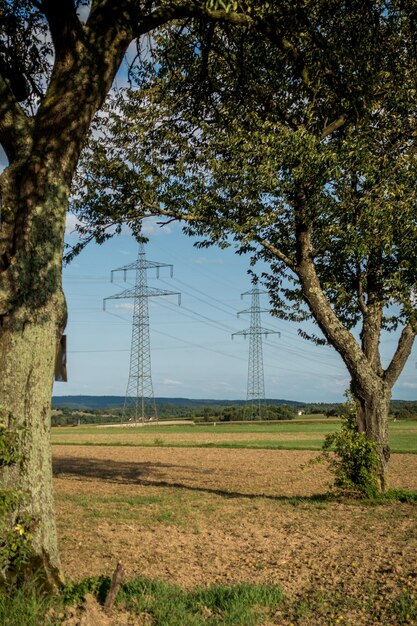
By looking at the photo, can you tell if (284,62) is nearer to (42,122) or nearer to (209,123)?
(209,123)

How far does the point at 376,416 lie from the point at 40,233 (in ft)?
40.1

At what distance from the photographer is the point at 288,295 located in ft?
69.8

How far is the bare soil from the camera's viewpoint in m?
10.1

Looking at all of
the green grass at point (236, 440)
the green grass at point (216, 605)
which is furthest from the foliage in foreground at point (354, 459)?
the green grass at point (236, 440)

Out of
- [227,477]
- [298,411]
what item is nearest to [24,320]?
[227,477]

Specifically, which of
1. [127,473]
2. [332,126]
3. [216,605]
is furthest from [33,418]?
[127,473]

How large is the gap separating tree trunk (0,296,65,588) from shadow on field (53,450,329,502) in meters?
12.0

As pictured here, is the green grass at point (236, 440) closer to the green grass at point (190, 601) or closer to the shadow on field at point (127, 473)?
the shadow on field at point (127, 473)

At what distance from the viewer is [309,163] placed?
52.5 ft

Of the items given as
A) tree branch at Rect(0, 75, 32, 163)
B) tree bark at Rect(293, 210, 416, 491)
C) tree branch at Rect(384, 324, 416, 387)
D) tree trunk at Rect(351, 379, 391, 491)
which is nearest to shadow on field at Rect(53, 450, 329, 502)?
tree trunk at Rect(351, 379, 391, 491)

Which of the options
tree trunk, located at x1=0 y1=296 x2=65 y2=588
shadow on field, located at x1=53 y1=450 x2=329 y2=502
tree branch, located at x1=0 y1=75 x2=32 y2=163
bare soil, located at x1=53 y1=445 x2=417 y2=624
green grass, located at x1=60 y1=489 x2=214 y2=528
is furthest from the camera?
shadow on field, located at x1=53 y1=450 x2=329 y2=502

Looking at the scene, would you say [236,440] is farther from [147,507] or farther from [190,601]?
[190,601]

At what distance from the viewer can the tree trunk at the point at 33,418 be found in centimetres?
834

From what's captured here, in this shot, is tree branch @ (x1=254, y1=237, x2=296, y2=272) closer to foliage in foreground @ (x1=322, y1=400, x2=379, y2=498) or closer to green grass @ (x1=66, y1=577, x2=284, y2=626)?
foliage in foreground @ (x1=322, y1=400, x2=379, y2=498)
